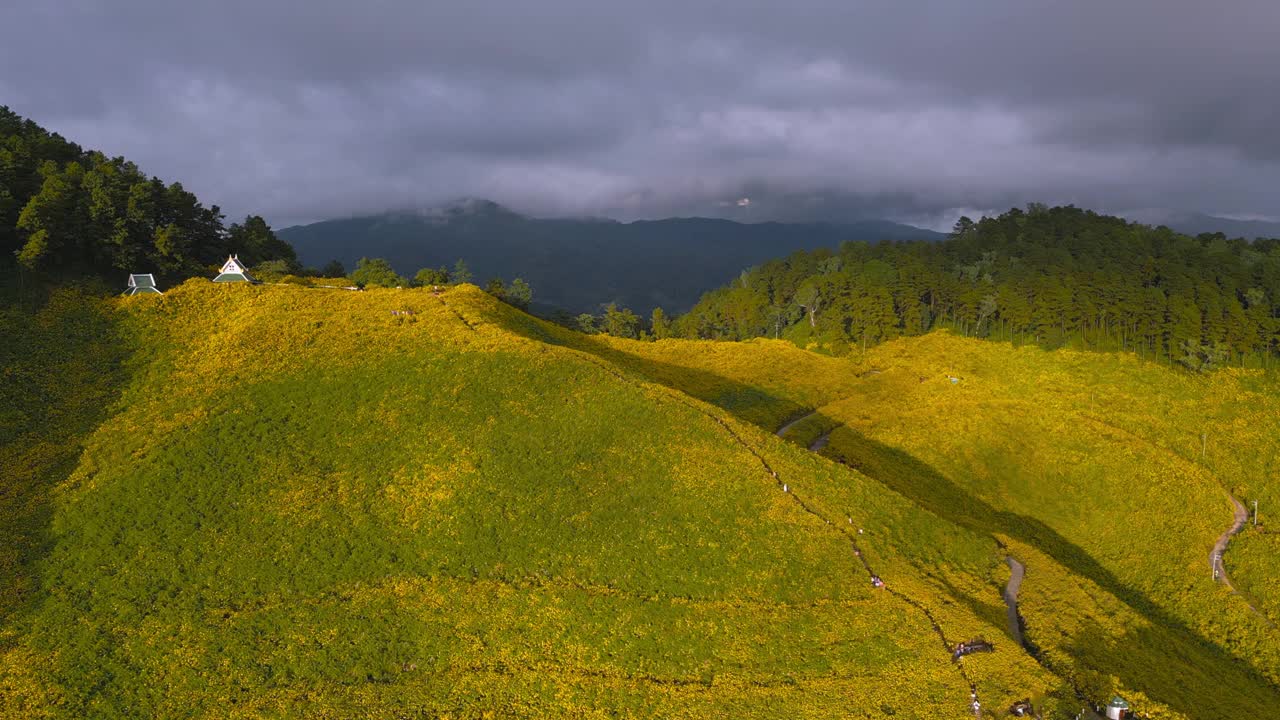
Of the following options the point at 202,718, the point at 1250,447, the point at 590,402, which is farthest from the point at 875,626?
the point at 1250,447

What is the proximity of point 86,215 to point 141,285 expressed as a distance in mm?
9573

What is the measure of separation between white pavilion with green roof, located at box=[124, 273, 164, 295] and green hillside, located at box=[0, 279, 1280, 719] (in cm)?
367

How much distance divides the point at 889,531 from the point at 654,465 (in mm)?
13958

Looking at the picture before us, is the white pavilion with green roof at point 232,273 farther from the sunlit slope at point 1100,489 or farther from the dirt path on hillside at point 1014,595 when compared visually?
the dirt path on hillside at point 1014,595

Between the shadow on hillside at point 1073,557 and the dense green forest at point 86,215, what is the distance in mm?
65300

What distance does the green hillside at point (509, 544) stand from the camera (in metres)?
26.5

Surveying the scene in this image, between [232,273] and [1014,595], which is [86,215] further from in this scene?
[1014,595]

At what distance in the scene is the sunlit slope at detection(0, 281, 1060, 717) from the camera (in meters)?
26.2

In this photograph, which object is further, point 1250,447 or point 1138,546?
point 1250,447

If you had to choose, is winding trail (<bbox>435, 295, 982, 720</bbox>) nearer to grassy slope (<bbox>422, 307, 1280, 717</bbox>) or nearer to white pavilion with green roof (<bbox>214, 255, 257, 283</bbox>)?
grassy slope (<bbox>422, 307, 1280, 717</bbox>)

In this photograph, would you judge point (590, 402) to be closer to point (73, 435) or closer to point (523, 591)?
point (523, 591)

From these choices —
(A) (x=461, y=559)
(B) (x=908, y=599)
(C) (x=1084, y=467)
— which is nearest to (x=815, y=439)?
(C) (x=1084, y=467)

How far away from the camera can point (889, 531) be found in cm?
3741

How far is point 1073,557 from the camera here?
47875mm
